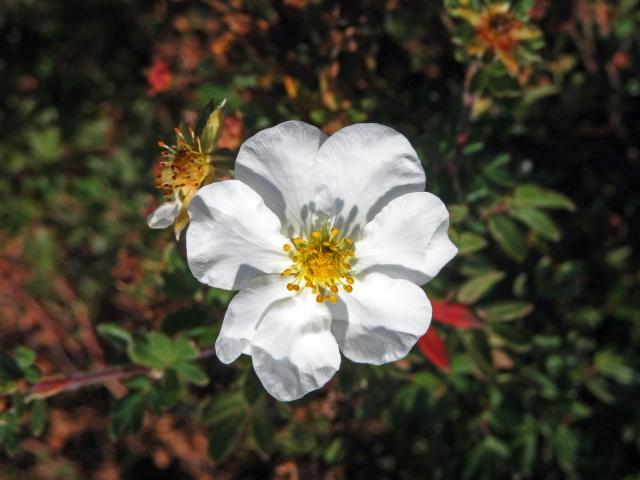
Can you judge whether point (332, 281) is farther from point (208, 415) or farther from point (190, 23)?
point (190, 23)

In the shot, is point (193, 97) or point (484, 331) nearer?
point (484, 331)

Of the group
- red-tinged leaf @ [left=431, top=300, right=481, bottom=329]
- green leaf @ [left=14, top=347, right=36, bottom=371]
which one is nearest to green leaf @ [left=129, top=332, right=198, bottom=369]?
green leaf @ [left=14, top=347, right=36, bottom=371]

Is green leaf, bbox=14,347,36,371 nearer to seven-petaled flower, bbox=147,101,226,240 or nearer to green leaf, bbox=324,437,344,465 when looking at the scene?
seven-petaled flower, bbox=147,101,226,240

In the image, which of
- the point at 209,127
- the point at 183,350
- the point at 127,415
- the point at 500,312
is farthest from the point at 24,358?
the point at 500,312

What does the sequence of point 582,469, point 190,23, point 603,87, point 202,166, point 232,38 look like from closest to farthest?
1. point 202,166
2. point 232,38
3. point 582,469
4. point 603,87
5. point 190,23

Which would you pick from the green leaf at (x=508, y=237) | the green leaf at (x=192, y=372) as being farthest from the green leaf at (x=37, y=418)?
the green leaf at (x=508, y=237)

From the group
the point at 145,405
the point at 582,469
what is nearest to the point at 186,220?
the point at 145,405

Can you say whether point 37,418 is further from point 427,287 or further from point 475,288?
point 475,288
